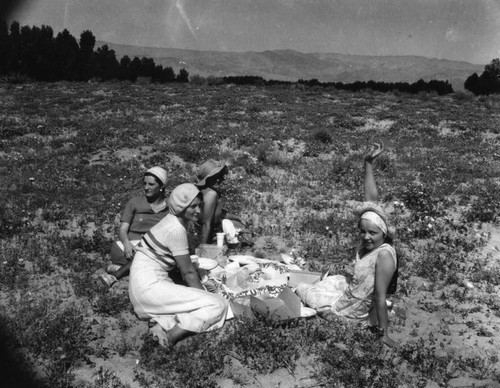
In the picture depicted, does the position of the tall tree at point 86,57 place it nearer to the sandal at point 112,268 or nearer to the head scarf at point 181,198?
the sandal at point 112,268

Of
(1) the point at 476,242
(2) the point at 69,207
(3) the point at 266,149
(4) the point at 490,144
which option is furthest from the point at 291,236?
(4) the point at 490,144

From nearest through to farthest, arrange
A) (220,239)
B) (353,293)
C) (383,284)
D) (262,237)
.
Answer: (383,284)
(353,293)
(220,239)
(262,237)

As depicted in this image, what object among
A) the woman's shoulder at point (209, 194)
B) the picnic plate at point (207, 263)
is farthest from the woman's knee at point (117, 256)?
the woman's shoulder at point (209, 194)

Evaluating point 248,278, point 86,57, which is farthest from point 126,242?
point 86,57

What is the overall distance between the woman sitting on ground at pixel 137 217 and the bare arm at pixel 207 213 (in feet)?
2.16

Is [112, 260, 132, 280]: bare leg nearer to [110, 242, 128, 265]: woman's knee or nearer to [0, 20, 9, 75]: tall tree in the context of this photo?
[110, 242, 128, 265]: woman's knee

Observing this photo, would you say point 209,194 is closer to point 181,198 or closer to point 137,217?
point 137,217

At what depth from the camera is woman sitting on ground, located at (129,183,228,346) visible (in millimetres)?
5296

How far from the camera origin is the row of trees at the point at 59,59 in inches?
1719

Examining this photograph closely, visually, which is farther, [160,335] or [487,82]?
[487,82]

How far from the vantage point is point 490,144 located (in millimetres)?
15891

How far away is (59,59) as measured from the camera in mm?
47125

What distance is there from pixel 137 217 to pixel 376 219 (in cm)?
355

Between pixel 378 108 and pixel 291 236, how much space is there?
18061mm
